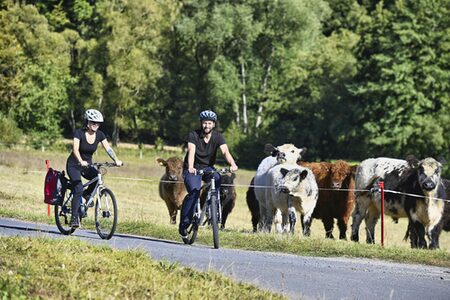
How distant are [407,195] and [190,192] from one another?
7.71 metres

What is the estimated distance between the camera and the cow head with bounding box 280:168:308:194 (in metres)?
24.1

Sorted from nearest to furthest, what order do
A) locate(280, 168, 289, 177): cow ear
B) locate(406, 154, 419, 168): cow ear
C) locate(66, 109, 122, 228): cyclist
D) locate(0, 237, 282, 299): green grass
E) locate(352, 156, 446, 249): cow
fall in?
locate(0, 237, 282, 299): green grass → locate(66, 109, 122, 228): cyclist → locate(352, 156, 446, 249): cow → locate(406, 154, 419, 168): cow ear → locate(280, 168, 289, 177): cow ear

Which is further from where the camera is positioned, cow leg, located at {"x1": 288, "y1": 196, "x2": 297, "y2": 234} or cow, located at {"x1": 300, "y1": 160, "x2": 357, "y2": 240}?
cow, located at {"x1": 300, "y1": 160, "x2": 357, "y2": 240}

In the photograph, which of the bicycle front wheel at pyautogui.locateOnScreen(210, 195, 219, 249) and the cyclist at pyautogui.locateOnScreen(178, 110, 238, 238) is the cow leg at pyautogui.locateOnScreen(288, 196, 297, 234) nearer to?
the cyclist at pyautogui.locateOnScreen(178, 110, 238, 238)

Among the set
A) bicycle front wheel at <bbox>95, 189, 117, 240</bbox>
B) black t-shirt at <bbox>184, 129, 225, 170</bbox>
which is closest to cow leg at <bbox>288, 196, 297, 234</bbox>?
black t-shirt at <bbox>184, 129, 225, 170</bbox>

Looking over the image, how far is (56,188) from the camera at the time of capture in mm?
19969

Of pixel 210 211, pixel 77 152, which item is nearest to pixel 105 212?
pixel 77 152


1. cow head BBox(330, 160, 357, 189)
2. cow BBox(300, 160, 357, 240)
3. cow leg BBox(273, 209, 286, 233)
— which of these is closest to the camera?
cow leg BBox(273, 209, 286, 233)

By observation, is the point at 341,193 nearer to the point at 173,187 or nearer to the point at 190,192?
the point at 173,187

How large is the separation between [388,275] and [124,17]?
73.7 meters

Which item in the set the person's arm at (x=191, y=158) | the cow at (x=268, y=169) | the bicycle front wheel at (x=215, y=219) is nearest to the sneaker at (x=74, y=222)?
the person's arm at (x=191, y=158)

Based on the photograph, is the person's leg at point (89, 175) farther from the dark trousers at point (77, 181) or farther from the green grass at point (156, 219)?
the green grass at point (156, 219)

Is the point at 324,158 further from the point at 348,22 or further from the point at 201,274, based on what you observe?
the point at 201,274

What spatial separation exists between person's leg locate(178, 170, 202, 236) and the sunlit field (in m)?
2.90
